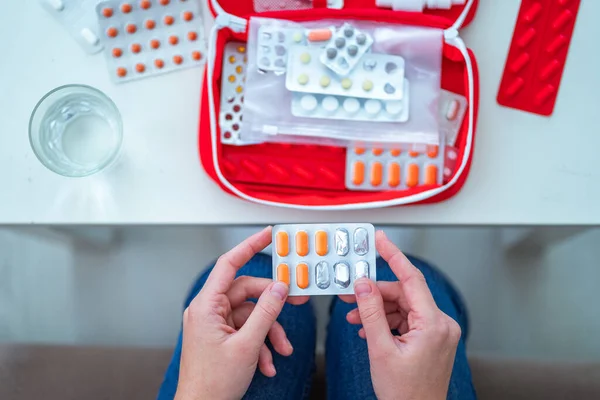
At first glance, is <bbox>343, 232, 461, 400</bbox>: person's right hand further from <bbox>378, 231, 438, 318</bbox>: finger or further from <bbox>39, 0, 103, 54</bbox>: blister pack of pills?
<bbox>39, 0, 103, 54</bbox>: blister pack of pills

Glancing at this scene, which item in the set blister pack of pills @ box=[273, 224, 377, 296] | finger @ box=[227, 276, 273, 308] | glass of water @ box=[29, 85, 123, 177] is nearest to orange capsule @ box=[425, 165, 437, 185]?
blister pack of pills @ box=[273, 224, 377, 296]

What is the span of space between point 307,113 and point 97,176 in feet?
0.80

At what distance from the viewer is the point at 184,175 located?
55 cm

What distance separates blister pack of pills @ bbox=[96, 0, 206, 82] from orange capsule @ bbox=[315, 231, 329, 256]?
0.25 metres

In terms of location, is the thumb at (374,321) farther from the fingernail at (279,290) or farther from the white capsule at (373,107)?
the white capsule at (373,107)

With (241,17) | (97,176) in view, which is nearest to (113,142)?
(97,176)

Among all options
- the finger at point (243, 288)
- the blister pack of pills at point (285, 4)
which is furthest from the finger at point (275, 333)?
the blister pack of pills at point (285, 4)

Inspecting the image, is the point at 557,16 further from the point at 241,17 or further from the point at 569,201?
the point at 241,17

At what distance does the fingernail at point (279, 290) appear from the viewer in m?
0.44

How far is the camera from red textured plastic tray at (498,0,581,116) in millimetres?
553

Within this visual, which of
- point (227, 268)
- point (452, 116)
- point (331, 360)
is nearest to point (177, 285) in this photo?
point (331, 360)

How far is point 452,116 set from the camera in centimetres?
55

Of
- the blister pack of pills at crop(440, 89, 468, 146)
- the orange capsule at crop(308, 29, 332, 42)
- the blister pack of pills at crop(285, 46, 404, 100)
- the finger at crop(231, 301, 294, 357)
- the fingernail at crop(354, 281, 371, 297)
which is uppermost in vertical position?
the orange capsule at crop(308, 29, 332, 42)

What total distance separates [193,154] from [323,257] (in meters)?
0.19
